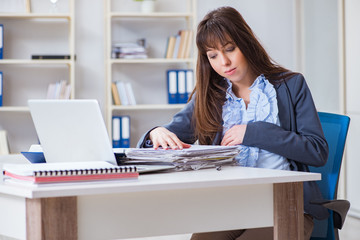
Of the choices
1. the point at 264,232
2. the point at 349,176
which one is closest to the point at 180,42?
the point at 349,176

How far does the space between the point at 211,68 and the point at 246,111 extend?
0.21m

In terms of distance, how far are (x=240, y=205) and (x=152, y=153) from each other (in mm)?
300

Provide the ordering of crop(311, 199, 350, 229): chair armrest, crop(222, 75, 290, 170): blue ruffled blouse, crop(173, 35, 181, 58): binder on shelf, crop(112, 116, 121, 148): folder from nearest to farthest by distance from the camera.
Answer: crop(311, 199, 350, 229): chair armrest < crop(222, 75, 290, 170): blue ruffled blouse < crop(112, 116, 121, 148): folder < crop(173, 35, 181, 58): binder on shelf

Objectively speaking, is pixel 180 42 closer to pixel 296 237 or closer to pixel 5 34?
pixel 5 34

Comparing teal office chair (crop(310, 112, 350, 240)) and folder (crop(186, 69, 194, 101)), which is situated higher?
folder (crop(186, 69, 194, 101))

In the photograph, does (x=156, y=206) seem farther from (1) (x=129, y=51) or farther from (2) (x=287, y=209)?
(1) (x=129, y=51)

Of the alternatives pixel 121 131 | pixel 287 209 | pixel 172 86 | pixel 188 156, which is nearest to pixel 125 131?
pixel 121 131

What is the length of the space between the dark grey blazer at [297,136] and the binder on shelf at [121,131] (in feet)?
9.47

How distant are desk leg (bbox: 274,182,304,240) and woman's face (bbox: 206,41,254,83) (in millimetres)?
592

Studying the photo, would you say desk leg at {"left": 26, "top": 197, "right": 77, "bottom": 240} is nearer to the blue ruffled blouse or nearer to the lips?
the blue ruffled blouse

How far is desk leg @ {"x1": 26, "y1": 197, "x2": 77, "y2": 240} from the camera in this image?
3.50 feet

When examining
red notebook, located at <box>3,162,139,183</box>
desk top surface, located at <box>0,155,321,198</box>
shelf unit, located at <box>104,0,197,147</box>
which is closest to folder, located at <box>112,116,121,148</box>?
shelf unit, located at <box>104,0,197,147</box>

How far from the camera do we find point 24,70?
15.4ft

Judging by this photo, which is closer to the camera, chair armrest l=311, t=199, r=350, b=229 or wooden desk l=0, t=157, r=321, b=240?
wooden desk l=0, t=157, r=321, b=240
